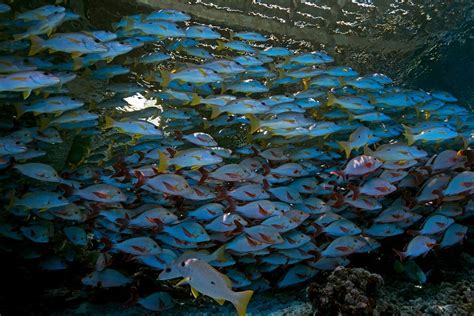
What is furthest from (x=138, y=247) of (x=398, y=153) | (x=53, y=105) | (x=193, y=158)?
(x=398, y=153)

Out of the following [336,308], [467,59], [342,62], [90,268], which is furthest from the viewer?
[467,59]

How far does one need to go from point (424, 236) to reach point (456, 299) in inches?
35.4

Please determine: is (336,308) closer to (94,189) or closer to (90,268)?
(94,189)

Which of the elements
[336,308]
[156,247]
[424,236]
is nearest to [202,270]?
[336,308]

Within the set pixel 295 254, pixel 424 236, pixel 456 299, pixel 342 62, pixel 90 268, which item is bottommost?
pixel 90 268

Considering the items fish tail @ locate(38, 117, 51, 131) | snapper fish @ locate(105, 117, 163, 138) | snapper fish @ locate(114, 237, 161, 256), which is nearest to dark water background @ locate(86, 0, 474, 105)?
fish tail @ locate(38, 117, 51, 131)

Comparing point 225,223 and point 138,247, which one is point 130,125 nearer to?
point 138,247

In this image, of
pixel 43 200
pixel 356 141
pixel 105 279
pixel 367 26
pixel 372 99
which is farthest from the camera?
pixel 367 26

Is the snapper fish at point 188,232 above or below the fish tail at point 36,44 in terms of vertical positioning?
below

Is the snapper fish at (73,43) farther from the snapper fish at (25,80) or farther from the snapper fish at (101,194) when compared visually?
the snapper fish at (101,194)

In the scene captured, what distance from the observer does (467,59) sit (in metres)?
11.7

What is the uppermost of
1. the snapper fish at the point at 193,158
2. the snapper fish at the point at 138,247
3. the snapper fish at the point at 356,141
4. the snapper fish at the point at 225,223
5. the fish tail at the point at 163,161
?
the snapper fish at the point at 356,141

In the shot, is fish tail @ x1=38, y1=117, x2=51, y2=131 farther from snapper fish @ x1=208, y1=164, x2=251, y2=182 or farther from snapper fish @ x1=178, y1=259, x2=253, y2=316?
snapper fish @ x1=178, y1=259, x2=253, y2=316

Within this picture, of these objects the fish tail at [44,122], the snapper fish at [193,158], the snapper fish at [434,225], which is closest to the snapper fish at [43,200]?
the fish tail at [44,122]
